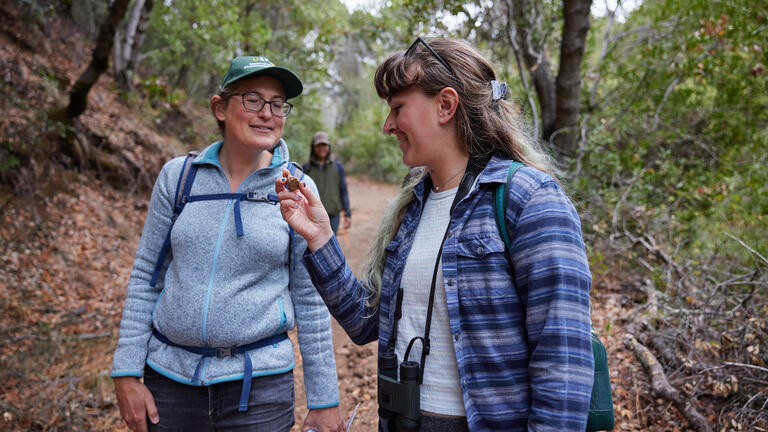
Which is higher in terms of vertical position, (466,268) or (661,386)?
(466,268)

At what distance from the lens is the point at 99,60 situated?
725 centimetres

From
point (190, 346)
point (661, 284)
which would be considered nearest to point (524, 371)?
point (190, 346)

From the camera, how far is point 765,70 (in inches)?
249

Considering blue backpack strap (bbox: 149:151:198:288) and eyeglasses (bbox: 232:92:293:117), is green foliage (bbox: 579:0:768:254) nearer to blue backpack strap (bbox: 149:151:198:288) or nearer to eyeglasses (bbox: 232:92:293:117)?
eyeglasses (bbox: 232:92:293:117)

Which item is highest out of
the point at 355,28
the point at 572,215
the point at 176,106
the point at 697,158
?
the point at 355,28

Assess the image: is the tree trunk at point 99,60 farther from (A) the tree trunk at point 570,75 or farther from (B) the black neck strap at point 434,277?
(B) the black neck strap at point 434,277

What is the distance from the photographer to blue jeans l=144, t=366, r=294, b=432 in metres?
2.01

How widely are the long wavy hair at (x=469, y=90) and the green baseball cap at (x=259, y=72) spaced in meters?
0.61

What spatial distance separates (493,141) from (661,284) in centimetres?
475

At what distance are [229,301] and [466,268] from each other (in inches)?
40.6

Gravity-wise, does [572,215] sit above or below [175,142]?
below

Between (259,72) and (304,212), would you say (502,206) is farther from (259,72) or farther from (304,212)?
(259,72)

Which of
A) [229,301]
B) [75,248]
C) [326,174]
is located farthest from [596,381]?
[75,248]

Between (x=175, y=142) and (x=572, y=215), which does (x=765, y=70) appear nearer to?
(x=572, y=215)
